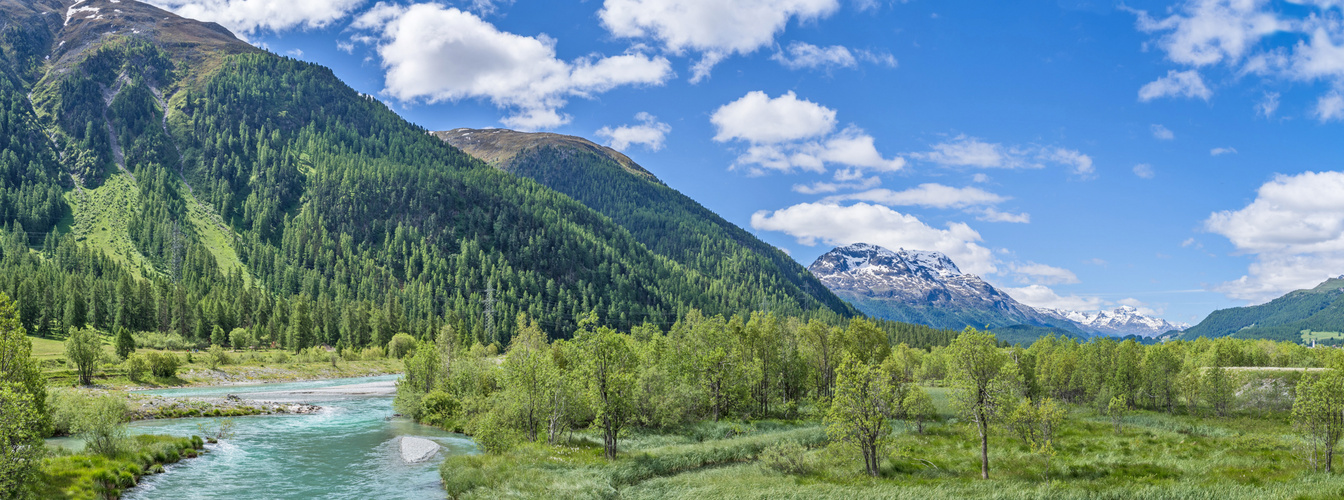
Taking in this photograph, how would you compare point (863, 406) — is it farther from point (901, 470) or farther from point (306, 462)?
point (306, 462)

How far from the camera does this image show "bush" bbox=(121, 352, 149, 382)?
3976 inches

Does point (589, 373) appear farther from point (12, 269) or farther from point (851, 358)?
point (12, 269)

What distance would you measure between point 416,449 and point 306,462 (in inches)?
339

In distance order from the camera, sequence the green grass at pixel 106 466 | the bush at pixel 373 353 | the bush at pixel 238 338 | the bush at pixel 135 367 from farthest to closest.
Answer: the bush at pixel 373 353
the bush at pixel 238 338
the bush at pixel 135 367
the green grass at pixel 106 466

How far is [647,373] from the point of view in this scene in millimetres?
70312

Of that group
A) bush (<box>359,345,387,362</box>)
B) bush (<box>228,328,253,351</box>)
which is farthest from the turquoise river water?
bush (<box>228,328,253,351</box>)

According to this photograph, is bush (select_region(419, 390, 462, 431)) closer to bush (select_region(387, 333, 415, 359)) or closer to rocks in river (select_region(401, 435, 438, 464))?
rocks in river (select_region(401, 435, 438, 464))

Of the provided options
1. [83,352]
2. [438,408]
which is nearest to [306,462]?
[438,408]

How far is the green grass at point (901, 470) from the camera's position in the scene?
4162cm

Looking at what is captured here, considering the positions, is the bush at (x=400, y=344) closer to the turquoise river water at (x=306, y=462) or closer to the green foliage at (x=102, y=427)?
the turquoise river water at (x=306, y=462)

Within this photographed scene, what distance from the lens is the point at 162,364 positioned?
107 metres

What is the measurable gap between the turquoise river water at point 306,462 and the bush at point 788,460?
24.0 metres

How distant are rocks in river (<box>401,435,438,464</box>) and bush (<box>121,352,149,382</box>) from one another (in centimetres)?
6748

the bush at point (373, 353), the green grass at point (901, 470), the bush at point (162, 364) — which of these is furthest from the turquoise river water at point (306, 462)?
the bush at point (373, 353)
